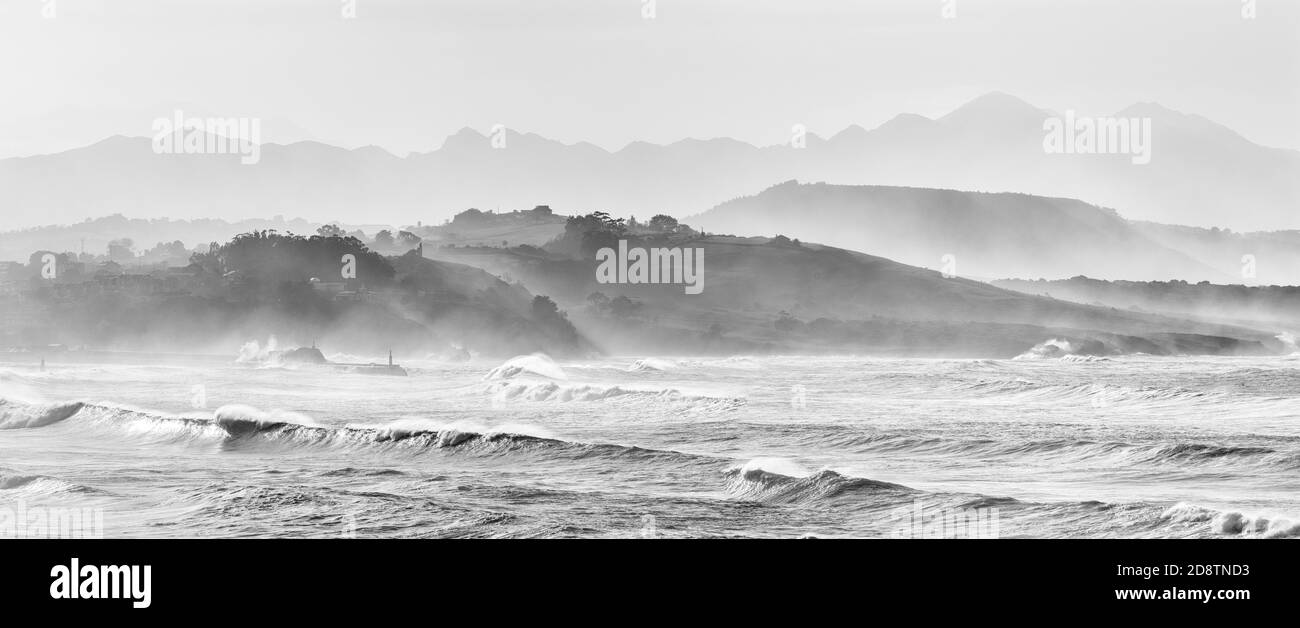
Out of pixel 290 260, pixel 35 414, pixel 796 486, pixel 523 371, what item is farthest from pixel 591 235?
pixel 796 486

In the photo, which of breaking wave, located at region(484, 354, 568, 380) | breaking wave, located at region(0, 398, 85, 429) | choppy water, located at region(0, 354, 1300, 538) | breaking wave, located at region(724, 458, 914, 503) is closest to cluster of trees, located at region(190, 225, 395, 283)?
breaking wave, located at region(484, 354, 568, 380)

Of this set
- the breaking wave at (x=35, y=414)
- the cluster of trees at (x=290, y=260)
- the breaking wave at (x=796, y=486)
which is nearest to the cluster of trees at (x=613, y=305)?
the cluster of trees at (x=290, y=260)

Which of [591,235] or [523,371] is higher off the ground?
[591,235]

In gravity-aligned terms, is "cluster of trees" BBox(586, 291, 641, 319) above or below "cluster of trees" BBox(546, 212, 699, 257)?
below

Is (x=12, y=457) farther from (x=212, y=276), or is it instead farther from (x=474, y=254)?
(x=474, y=254)

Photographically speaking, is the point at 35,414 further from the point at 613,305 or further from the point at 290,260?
the point at 613,305

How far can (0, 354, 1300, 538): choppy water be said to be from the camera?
1827 cm

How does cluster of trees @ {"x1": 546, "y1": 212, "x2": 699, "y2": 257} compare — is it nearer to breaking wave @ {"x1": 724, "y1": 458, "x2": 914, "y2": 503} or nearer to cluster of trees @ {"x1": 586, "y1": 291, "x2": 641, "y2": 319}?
cluster of trees @ {"x1": 586, "y1": 291, "x2": 641, "y2": 319}

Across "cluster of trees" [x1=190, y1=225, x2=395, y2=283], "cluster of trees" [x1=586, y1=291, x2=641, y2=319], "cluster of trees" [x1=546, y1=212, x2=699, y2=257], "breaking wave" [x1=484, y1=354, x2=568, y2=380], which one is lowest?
"breaking wave" [x1=484, y1=354, x2=568, y2=380]

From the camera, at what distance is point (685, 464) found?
2580 centimetres

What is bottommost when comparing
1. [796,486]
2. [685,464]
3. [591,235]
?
[685,464]

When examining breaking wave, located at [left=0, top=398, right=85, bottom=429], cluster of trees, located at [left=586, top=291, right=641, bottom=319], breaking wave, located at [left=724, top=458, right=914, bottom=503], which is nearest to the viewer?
breaking wave, located at [left=724, top=458, right=914, bottom=503]
